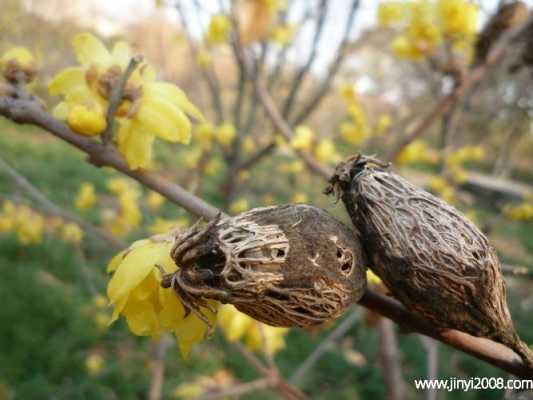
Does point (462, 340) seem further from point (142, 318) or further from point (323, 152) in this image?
point (323, 152)

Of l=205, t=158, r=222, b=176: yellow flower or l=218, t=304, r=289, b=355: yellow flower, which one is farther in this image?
l=205, t=158, r=222, b=176: yellow flower

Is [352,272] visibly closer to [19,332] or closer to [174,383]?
[174,383]

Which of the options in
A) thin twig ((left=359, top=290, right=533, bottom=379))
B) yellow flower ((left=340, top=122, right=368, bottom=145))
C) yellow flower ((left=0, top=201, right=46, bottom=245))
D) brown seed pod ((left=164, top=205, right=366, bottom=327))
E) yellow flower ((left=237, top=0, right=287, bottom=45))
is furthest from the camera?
yellow flower ((left=0, top=201, right=46, bottom=245))

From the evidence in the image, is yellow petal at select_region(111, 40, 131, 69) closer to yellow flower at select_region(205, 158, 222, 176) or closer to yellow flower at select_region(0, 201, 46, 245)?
yellow flower at select_region(205, 158, 222, 176)

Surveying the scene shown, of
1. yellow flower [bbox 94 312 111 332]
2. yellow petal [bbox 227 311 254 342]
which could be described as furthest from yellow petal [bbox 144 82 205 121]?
yellow flower [bbox 94 312 111 332]

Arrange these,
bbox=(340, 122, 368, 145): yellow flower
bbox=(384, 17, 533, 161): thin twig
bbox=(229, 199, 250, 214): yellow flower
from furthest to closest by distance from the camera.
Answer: bbox=(340, 122, 368, 145): yellow flower → bbox=(229, 199, 250, 214): yellow flower → bbox=(384, 17, 533, 161): thin twig

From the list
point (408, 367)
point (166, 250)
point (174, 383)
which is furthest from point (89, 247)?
point (166, 250)
